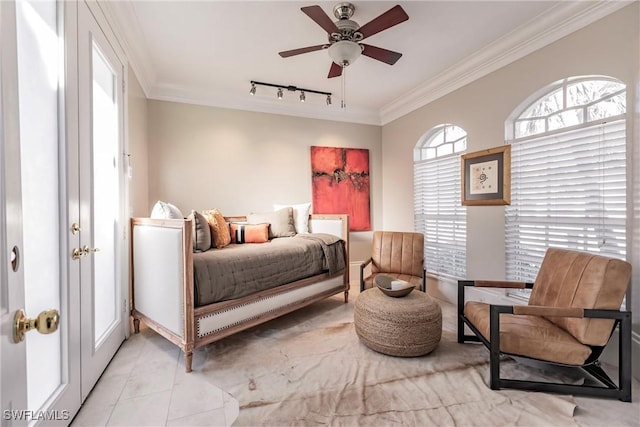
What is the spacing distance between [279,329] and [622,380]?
239 centimetres

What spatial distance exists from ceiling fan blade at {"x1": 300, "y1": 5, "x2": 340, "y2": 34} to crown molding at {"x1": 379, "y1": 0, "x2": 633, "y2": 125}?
5.50 feet

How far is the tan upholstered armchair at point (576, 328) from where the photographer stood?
1.63 meters

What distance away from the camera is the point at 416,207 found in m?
3.98

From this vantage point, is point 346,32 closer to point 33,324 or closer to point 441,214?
point 33,324

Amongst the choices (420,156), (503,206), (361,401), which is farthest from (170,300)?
(420,156)

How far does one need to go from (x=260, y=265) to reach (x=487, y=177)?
2.45 metres

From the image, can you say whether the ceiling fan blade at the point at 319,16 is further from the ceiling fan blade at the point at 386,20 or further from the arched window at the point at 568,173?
the arched window at the point at 568,173

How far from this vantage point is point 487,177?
9.60ft

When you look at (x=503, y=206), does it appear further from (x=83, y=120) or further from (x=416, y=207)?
(x=83, y=120)

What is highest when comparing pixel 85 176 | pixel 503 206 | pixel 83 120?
pixel 83 120

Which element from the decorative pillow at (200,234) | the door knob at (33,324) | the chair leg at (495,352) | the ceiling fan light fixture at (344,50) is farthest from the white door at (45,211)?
the chair leg at (495,352)

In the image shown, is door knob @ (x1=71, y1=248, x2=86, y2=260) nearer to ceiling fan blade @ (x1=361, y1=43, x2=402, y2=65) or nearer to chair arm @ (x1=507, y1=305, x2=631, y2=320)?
ceiling fan blade @ (x1=361, y1=43, x2=402, y2=65)

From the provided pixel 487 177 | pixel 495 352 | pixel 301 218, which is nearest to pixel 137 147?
pixel 301 218

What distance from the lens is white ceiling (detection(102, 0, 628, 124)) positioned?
7.02 ft
